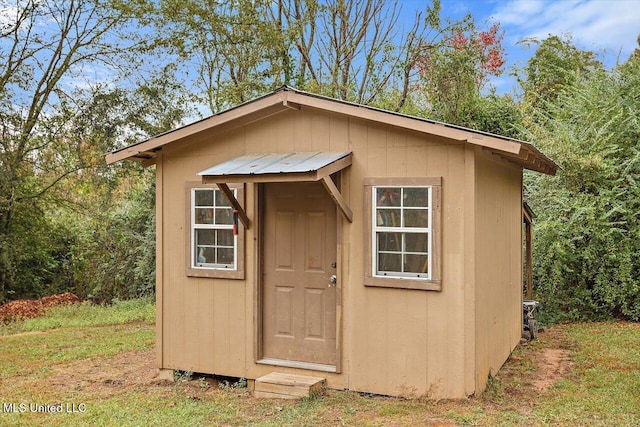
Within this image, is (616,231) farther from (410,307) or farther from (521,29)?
(521,29)

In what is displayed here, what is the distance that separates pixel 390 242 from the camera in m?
5.50

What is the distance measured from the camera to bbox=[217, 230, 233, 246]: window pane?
20.3 feet

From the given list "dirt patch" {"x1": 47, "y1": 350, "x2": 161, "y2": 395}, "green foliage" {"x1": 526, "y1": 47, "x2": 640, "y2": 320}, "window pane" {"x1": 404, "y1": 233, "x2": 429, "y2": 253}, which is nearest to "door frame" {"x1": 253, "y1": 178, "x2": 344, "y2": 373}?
"window pane" {"x1": 404, "y1": 233, "x2": 429, "y2": 253}

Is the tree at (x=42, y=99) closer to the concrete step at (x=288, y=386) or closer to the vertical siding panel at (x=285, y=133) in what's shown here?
the vertical siding panel at (x=285, y=133)

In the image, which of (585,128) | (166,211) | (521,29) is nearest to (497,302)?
(166,211)

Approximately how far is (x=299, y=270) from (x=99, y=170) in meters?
8.64

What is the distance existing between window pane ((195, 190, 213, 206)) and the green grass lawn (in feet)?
6.44

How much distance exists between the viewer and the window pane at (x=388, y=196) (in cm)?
547

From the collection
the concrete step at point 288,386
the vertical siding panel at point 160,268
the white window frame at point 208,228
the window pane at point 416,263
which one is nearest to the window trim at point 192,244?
the white window frame at point 208,228

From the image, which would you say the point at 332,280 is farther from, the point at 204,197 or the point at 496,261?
the point at 496,261

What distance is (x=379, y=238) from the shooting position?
5.54 meters

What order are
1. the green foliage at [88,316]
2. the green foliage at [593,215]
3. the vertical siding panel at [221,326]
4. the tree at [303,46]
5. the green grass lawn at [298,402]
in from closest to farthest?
the green grass lawn at [298,402] → the vertical siding panel at [221,326] → the green foliage at [593,215] → the green foliage at [88,316] → the tree at [303,46]

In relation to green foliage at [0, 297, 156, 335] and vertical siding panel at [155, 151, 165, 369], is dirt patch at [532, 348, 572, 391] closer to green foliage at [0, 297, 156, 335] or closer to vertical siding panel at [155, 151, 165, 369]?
vertical siding panel at [155, 151, 165, 369]

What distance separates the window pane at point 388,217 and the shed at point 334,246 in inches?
0.5
